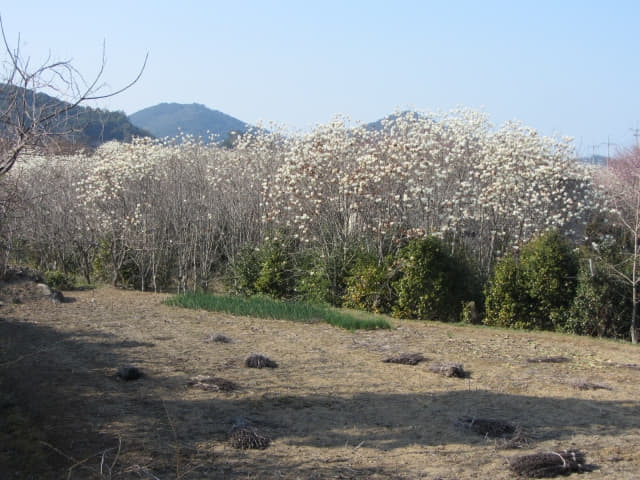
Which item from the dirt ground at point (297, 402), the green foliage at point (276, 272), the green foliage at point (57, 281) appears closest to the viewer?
the dirt ground at point (297, 402)

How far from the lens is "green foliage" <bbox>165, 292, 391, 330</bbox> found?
31.2ft

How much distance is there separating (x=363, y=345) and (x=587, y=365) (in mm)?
2712

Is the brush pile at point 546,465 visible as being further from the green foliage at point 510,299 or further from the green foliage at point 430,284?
the green foliage at point 430,284

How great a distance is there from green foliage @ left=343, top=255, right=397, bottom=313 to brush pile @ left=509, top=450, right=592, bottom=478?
22.0 feet

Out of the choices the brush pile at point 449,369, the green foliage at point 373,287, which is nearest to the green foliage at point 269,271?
the green foliage at point 373,287

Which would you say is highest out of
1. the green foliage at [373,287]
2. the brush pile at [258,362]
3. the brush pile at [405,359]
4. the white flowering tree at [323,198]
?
the white flowering tree at [323,198]

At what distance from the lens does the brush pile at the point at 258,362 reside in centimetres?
694

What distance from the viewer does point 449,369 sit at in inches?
273

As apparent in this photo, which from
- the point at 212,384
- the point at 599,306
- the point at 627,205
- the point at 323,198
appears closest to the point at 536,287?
the point at 599,306

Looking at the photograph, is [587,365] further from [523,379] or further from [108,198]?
[108,198]

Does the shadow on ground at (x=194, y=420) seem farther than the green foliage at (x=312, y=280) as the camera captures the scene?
No

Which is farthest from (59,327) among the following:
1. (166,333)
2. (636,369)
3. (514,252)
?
(514,252)

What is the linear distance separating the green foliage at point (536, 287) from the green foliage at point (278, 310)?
2099mm

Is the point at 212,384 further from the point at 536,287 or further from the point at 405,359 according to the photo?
the point at 536,287
